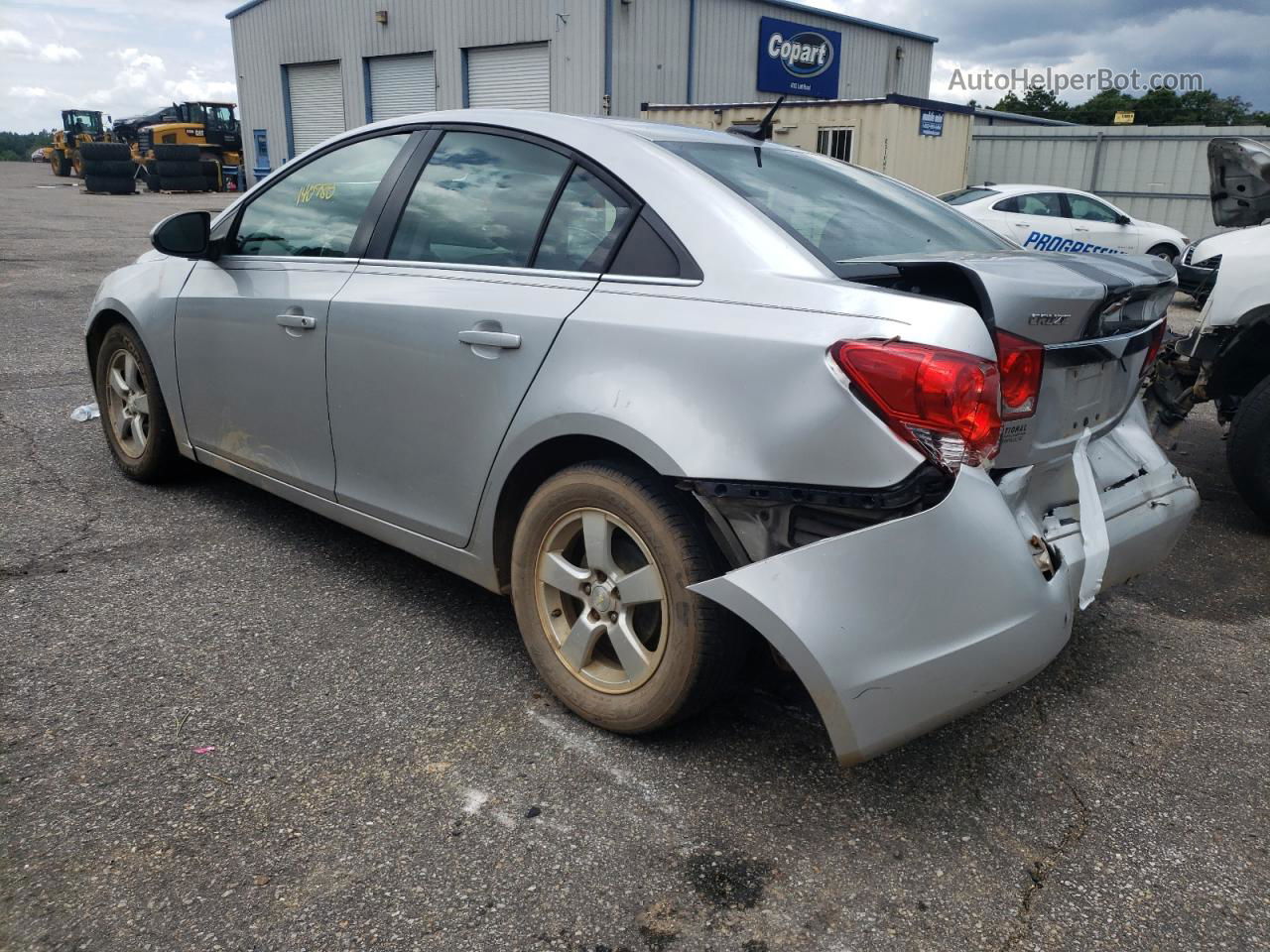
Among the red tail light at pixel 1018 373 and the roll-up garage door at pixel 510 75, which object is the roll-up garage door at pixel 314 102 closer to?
the roll-up garage door at pixel 510 75

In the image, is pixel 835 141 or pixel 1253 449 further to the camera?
pixel 835 141

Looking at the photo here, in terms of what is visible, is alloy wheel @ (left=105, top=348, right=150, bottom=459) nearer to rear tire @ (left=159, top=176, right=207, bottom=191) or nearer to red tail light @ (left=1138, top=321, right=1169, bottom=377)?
red tail light @ (left=1138, top=321, right=1169, bottom=377)

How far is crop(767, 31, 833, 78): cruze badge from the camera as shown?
23.9 m

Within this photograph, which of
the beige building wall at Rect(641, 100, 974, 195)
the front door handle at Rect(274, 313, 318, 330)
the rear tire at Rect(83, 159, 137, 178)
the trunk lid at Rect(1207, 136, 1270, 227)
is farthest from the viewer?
the rear tire at Rect(83, 159, 137, 178)

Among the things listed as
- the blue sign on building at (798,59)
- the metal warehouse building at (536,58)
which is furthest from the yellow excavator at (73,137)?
the blue sign on building at (798,59)

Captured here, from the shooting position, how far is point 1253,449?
4.38 metres

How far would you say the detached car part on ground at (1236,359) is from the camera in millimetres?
4387

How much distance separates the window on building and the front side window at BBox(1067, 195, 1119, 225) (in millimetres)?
4712

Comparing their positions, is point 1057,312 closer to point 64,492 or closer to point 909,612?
point 909,612

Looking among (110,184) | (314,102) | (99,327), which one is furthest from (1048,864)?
(110,184)

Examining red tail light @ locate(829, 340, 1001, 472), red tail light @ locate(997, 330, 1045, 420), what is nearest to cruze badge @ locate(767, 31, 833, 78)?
red tail light @ locate(997, 330, 1045, 420)

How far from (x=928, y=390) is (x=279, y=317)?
2.32 metres

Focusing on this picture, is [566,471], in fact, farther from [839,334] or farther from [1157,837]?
[1157,837]

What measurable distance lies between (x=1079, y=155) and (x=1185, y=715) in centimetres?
2003
